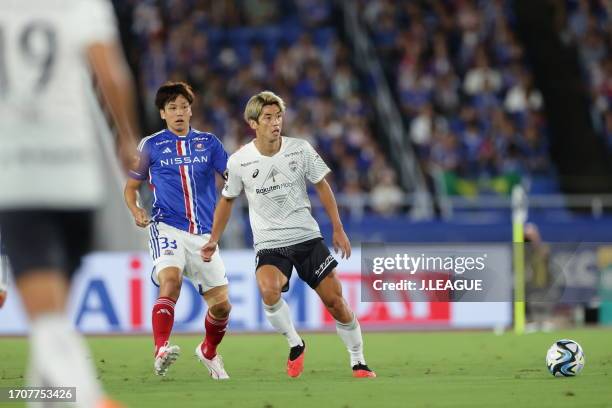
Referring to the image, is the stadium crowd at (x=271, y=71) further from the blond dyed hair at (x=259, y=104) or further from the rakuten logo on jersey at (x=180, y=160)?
the blond dyed hair at (x=259, y=104)

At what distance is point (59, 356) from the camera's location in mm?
5273

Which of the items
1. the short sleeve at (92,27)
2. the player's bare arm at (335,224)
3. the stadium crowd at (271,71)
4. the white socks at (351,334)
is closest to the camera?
the short sleeve at (92,27)

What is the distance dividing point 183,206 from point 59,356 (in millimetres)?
5788

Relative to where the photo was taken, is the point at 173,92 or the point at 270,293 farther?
the point at 173,92

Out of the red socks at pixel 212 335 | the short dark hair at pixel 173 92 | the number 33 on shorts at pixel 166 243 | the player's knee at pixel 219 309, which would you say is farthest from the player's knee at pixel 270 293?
the short dark hair at pixel 173 92

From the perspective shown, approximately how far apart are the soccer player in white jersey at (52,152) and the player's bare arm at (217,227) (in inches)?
205

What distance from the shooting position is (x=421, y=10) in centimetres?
2695

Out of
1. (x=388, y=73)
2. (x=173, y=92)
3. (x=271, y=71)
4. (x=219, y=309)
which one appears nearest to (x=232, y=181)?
(x=173, y=92)

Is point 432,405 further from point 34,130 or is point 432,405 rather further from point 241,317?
point 241,317

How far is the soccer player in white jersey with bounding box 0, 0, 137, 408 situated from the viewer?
526 cm

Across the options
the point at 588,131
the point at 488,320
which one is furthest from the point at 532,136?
the point at 488,320

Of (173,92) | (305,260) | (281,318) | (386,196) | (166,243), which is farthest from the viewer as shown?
(386,196)

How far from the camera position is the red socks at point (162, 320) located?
1050 centimetres

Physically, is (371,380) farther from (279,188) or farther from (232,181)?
(232,181)
